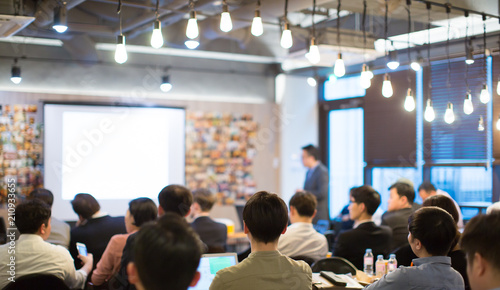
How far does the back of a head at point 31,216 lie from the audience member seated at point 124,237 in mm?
641

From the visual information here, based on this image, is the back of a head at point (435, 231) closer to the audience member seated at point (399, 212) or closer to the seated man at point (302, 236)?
the seated man at point (302, 236)

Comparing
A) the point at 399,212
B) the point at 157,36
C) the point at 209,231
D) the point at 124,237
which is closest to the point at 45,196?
the point at 124,237

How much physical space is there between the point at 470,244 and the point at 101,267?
3026 millimetres

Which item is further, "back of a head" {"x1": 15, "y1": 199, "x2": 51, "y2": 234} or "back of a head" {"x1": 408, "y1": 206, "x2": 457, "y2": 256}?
"back of a head" {"x1": 15, "y1": 199, "x2": 51, "y2": 234}

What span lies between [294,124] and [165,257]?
7.68 meters

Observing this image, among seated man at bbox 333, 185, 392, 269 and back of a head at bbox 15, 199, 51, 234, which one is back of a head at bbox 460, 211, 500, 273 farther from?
seated man at bbox 333, 185, 392, 269

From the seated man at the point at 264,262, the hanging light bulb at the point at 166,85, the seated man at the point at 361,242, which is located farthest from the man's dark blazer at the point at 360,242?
the hanging light bulb at the point at 166,85

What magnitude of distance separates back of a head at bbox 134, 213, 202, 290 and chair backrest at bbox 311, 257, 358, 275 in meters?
2.68

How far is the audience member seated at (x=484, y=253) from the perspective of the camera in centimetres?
174

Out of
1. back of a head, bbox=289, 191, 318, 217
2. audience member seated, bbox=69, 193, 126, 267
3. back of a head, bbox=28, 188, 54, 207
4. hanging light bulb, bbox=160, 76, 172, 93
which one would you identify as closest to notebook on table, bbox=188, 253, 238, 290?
back of a head, bbox=289, 191, 318, 217

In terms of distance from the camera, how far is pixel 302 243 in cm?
452

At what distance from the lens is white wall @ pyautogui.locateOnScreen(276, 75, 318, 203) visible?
9.13 m

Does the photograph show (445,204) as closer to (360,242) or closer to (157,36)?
(360,242)

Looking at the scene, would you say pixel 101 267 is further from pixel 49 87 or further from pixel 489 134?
pixel 489 134
